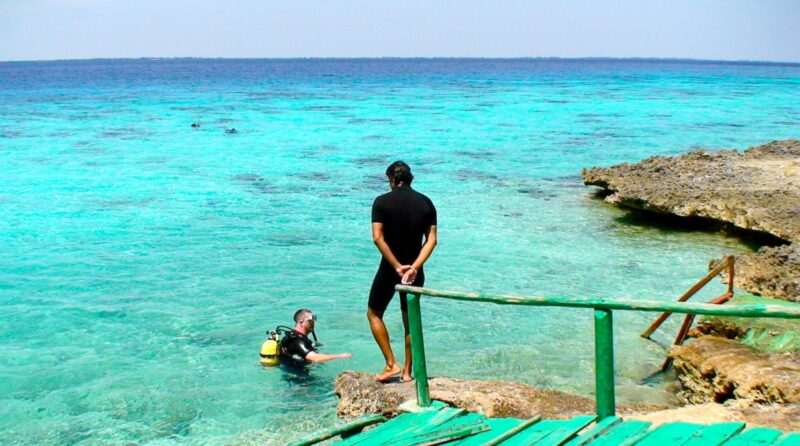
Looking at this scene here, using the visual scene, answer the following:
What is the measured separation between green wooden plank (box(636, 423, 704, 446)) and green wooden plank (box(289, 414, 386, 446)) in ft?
5.72

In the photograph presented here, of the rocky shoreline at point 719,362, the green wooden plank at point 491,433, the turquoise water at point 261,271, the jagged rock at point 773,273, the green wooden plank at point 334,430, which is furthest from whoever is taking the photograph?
the jagged rock at point 773,273

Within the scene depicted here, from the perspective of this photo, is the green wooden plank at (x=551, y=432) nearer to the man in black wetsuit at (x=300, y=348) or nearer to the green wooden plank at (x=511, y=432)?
the green wooden plank at (x=511, y=432)

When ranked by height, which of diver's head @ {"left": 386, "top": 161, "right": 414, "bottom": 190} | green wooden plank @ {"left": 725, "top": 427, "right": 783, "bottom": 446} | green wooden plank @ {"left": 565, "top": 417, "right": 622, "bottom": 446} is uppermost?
diver's head @ {"left": 386, "top": 161, "right": 414, "bottom": 190}

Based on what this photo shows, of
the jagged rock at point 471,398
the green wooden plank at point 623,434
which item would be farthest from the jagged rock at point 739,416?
the jagged rock at point 471,398

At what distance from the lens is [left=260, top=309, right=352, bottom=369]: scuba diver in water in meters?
7.54

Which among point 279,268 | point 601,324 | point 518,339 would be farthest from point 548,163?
point 601,324

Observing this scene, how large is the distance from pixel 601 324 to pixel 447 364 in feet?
13.3

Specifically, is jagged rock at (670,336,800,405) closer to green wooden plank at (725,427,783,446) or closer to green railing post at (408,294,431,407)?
green wooden plank at (725,427,783,446)

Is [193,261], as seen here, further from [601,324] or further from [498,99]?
[498,99]

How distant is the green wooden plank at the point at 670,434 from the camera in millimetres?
3717

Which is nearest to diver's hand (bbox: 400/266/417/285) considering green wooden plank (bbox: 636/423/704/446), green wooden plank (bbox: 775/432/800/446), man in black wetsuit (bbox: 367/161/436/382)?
man in black wetsuit (bbox: 367/161/436/382)

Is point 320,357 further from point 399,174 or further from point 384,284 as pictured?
point 399,174

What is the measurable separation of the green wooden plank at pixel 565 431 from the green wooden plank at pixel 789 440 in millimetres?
922

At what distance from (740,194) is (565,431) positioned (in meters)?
9.73
